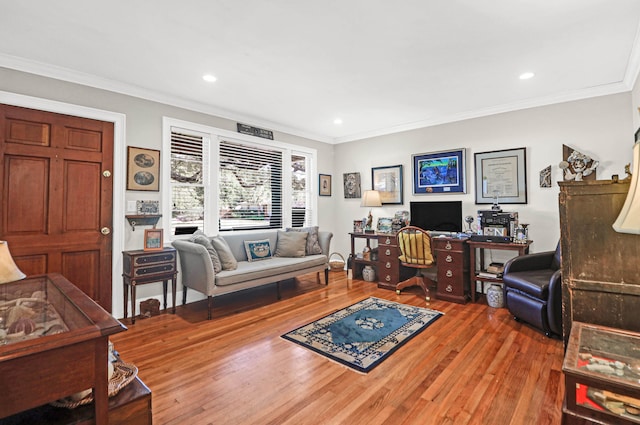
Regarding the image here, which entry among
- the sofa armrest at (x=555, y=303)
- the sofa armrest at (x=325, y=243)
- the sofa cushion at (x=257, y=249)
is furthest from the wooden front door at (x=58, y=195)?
the sofa armrest at (x=555, y=303)

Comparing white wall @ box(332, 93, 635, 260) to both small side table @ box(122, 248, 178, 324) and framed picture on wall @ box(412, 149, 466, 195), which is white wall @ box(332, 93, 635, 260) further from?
small side table @ box(122, 248, 178, 324)

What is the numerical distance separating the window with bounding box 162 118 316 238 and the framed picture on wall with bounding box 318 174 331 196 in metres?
0.16

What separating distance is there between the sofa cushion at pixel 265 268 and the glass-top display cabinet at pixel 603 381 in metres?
3.00

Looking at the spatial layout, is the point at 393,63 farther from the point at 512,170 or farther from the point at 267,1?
the point at 512,170

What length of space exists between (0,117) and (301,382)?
3458 mm

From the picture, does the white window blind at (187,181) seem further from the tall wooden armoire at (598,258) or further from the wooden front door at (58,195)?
the tall wooden armoire at (598,258)

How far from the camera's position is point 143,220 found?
3564 mm

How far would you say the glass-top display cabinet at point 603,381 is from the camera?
1.19 m

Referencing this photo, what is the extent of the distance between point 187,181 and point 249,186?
981 millimetres

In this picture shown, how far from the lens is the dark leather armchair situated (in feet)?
8.95

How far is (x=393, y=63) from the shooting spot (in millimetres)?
2928

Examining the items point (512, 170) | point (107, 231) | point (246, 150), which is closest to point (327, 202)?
point (246, 150)

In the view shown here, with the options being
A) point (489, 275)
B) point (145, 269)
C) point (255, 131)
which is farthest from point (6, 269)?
point (489, 275)

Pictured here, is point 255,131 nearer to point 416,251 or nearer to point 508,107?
point 416,251
